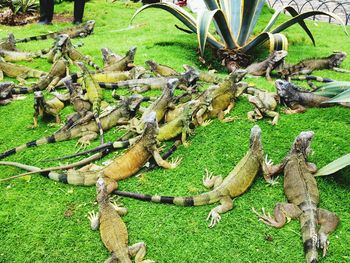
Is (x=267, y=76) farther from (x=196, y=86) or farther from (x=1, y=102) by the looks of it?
(x=1, y=102)

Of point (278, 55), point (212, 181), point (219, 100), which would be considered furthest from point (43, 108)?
point (278, 55)

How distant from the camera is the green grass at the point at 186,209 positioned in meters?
3.05

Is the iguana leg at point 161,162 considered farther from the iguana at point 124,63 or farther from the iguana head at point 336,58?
the iguana head at point 336,58

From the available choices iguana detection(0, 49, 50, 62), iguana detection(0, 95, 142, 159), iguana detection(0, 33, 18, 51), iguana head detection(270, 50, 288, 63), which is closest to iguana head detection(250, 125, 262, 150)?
iguana detection(0, 95, 142, 159)

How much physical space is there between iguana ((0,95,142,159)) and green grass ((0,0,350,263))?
0.27 ft

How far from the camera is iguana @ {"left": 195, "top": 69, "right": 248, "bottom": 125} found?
467 cm

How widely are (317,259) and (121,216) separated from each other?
1.67 m

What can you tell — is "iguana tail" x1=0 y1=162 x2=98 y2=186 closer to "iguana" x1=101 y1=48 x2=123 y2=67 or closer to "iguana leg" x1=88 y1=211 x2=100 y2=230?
"iguana leg" x1=88 y1=211 x2=100 y2=230

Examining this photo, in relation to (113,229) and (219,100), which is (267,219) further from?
(219,100)

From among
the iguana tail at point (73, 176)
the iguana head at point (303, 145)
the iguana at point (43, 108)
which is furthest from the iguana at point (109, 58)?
the iguana head at point (303, 145)

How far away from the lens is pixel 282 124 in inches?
177

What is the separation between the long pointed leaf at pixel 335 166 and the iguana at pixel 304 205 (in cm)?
9

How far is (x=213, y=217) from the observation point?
3277 mm

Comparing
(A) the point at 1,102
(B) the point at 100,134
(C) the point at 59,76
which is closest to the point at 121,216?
(B) the point at 100,134
